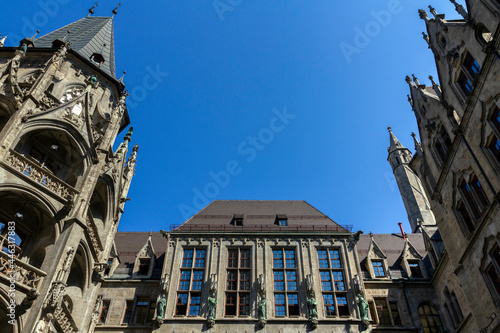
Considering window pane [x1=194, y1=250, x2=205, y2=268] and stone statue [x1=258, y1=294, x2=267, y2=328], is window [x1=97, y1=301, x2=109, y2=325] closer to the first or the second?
window pane [x1=194, y1=250, x2=205, y2=268]

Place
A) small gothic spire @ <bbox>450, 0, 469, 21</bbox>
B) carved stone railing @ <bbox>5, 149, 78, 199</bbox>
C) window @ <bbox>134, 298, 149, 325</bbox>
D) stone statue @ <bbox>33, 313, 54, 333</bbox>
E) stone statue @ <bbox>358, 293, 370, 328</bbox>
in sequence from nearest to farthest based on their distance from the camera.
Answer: stone statue @ <bbox>33, 313, 54, 333</bbox>
carved stone railing @ <bbox>5, 149, 78, 199</bbox>
small gothic spire @ <bbox>450, 0, 469, 21</bbox>
stone statue @ <bbox>358, 293, 370, 328</bbox>
window @ <bbox>134, 298, 149, 325</bbox>

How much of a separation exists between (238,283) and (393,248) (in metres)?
14.2

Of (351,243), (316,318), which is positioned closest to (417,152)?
(351,243)

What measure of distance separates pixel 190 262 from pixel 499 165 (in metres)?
18.7

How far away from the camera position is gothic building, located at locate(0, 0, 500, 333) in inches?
652

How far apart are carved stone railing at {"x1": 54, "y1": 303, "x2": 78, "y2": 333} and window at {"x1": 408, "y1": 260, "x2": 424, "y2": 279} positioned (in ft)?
72.4

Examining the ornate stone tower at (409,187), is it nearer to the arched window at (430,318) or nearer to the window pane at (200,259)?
the arched window at (430,318)

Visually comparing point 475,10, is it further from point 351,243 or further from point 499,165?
point 351,243

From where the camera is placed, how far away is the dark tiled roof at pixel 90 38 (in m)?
27.9

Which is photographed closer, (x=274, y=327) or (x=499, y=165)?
(x=499, y=165)

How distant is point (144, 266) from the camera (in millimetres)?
26578

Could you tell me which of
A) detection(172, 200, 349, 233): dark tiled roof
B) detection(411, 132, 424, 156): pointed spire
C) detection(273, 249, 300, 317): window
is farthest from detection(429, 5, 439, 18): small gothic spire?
detection(273, 249, 300, 317): window

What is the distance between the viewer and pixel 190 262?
24906mm

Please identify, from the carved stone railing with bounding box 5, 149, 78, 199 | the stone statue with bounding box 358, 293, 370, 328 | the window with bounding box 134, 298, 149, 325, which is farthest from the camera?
the window with bounding box 134, 298, 149, 325
